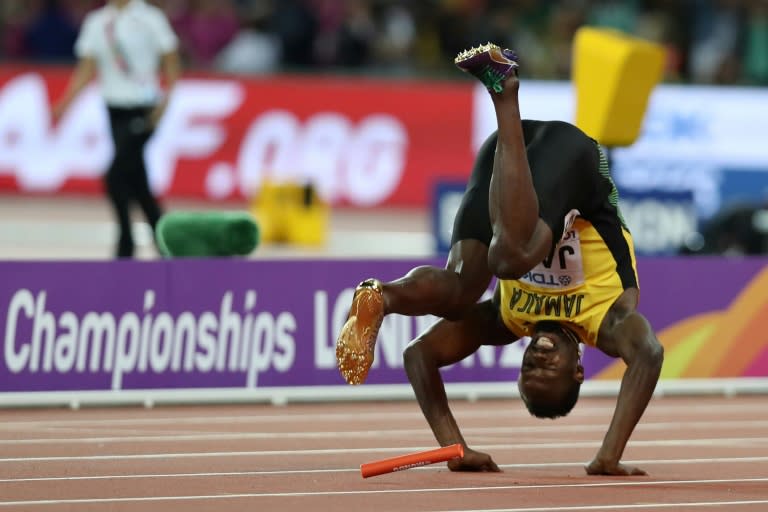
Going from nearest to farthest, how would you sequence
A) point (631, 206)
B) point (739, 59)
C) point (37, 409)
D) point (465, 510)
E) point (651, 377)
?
point (465, 510), point (651, 377), point (37, 409), point (631, 206), point (739, 59)

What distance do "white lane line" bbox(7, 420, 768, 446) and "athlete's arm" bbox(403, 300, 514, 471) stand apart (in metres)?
1.05

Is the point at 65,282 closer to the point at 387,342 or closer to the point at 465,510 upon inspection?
the point at 387,342

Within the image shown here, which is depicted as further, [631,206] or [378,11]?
[378,11]

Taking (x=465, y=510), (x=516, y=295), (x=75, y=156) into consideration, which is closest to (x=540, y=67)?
(x=75, y=156)

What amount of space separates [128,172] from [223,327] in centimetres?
288

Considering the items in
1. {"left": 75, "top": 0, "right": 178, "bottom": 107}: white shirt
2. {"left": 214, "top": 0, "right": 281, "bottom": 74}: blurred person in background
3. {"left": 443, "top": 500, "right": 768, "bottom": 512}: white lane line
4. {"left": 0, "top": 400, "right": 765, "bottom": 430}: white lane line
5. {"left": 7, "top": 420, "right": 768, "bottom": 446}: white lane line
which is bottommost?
{"left": 443, "top": 500, "right": 768, "bottom": 512}: white lane line

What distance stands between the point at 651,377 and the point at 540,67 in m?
16.5

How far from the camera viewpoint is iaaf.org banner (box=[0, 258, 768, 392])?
31.1 ft

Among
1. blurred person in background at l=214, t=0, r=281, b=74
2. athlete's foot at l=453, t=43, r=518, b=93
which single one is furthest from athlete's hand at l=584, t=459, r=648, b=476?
blurred person in background at l=214, t=0, r=281, b=74

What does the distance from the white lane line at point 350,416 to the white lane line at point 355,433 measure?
0.39m

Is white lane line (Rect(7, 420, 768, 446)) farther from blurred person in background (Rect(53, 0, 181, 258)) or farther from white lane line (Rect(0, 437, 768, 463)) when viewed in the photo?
blurred person in background (Rect(53, 0, 181, 258))

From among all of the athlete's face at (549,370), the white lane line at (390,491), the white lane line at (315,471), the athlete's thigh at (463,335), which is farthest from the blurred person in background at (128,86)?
the white lane line at (390,491)

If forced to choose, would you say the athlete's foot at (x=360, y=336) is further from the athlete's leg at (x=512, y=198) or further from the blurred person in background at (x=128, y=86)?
the blurred person in background at (x=128, y=86)

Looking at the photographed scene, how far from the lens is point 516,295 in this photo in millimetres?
7516
